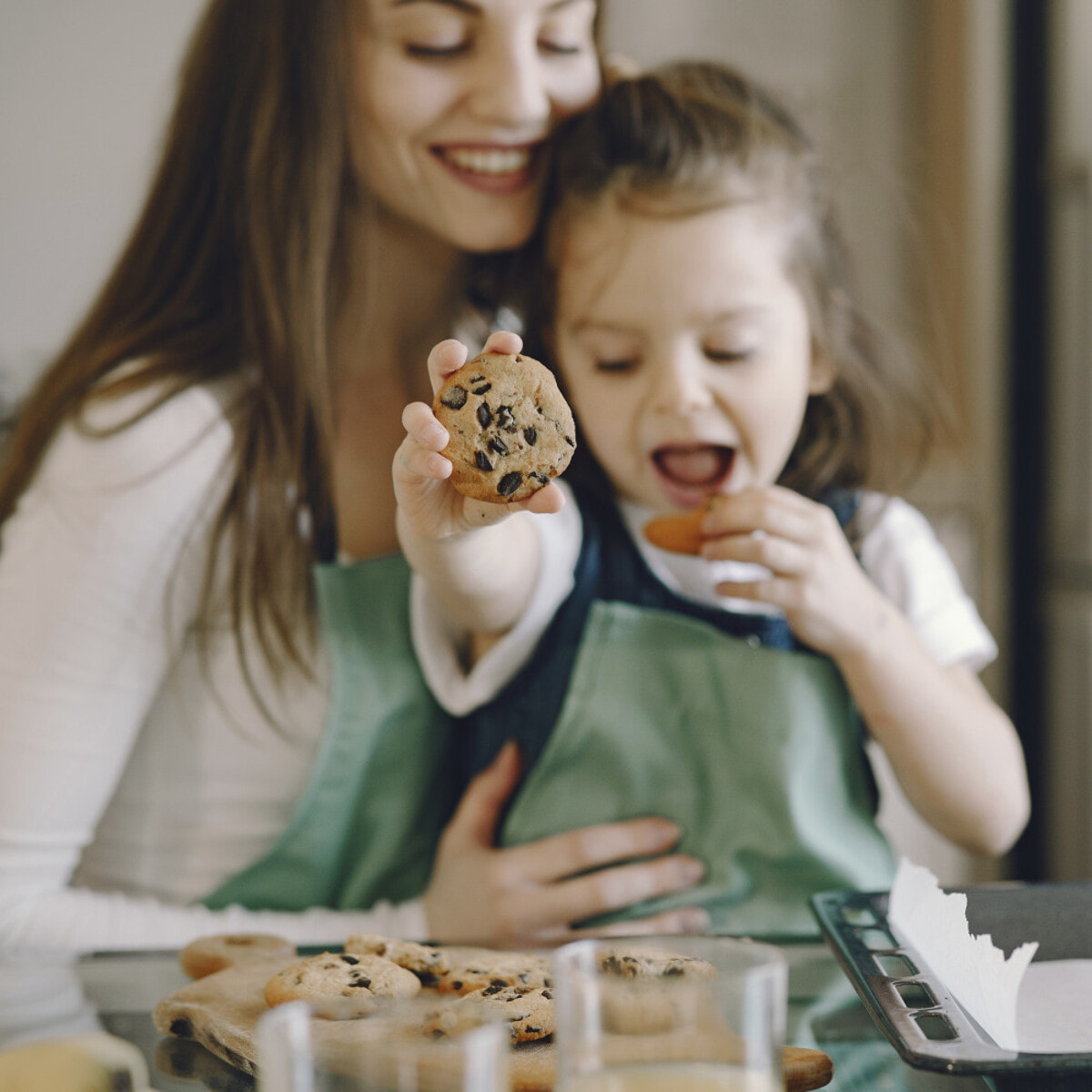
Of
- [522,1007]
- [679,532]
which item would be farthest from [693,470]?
[522,1007]

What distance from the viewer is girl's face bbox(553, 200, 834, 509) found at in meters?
0.85

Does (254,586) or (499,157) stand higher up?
(499,157)

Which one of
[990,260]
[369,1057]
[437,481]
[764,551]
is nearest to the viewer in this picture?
[369,1057]

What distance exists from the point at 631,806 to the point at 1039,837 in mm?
974

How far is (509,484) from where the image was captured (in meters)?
0.52

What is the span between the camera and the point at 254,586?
93cm

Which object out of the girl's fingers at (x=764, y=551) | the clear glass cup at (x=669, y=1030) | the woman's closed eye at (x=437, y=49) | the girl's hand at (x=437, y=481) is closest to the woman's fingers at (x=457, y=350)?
the girl's hand at (x=437, y=481)

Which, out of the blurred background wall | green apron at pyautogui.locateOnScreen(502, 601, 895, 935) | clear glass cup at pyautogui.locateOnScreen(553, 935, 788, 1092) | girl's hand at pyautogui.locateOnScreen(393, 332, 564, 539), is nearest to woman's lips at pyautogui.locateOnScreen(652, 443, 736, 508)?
green apron at pyautogui.locateOnScreen(502, 601, 895, 935)

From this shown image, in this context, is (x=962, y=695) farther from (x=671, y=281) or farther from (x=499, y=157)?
(x=499, y=157)

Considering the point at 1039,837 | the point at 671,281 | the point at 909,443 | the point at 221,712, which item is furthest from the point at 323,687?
the point at 1039,837

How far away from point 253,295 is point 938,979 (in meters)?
0.72

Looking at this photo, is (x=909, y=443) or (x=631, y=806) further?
(x=909, y=443)

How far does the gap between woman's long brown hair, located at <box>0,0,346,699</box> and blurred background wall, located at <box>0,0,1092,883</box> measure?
0.83 meters

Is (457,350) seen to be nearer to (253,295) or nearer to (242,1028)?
(242,1028)
